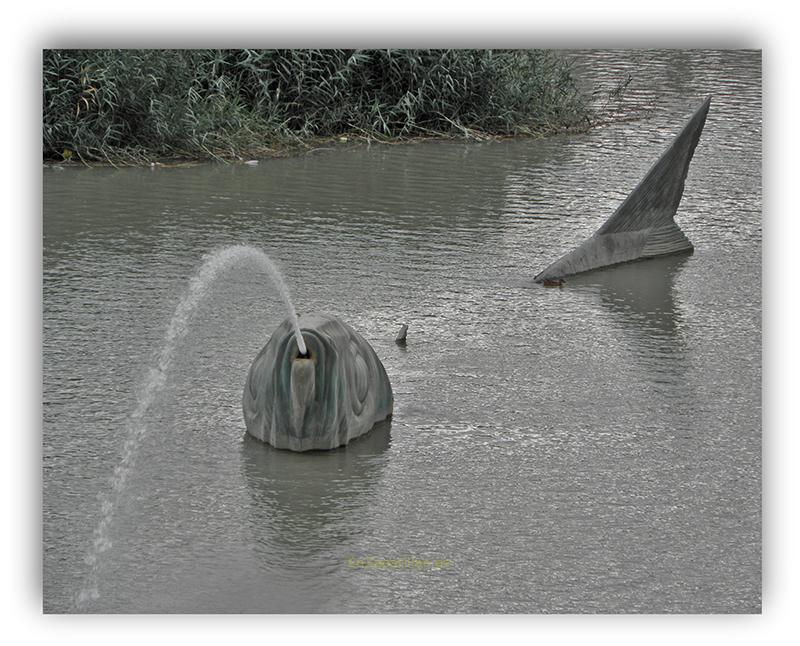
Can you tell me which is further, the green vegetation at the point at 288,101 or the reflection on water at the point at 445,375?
the green vegetation at the point at 288,101

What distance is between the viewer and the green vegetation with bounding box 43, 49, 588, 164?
7.82m

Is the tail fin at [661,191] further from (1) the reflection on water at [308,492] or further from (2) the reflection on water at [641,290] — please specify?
(1) the reflection on water at [308,492]

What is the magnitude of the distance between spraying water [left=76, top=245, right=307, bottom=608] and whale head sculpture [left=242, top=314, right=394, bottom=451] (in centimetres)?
8

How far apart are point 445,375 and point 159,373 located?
1.25m

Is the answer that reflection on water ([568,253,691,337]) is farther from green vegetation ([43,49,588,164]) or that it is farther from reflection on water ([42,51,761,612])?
green vegetation ([43,49,588,164])

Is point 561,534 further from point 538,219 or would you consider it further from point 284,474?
point 538,219

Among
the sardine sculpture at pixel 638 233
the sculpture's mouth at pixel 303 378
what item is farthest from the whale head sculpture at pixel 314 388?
the sardine sculpture at pixel 638 233

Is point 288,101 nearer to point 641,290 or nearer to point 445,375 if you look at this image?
point 445,375

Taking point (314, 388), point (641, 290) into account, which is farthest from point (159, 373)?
point (641, 290)

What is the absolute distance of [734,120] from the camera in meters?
7.78

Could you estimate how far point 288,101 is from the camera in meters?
8.45

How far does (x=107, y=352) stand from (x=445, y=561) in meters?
2.16

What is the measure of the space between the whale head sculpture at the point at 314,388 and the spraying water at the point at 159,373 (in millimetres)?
80

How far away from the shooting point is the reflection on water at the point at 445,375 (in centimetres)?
624
